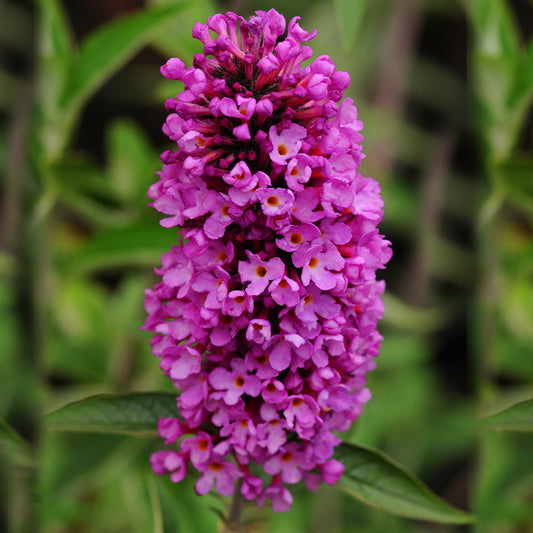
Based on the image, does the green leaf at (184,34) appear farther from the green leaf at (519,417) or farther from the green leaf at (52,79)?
the green leaf at (519,417)

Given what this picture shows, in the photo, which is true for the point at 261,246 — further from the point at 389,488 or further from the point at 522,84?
the point at 522,84

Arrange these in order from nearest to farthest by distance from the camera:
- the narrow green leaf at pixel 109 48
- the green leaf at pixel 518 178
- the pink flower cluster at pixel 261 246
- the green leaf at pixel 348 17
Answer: the pink flower cluster at pixel 261 246
the green leaf at pixel 348 17
the narrow green leaf at pixel 109 48
the green leaf at pixel 518 178

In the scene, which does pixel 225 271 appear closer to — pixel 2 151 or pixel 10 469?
pixel 10 469

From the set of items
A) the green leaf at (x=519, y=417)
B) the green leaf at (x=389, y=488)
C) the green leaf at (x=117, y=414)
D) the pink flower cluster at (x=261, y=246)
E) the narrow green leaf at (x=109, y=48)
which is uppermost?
the narrow green leaf at (x=109, y=48)

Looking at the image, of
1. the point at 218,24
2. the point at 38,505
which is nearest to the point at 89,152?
the point at 38,505

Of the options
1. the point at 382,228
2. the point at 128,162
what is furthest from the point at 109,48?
the point at 382,228

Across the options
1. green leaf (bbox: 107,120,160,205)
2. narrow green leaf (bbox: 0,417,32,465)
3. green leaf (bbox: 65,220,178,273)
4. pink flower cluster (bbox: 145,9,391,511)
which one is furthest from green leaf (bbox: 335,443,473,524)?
green leaf (bbox: 107,120,160,205)

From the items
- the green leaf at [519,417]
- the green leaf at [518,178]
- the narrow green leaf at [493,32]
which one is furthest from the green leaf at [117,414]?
the narrow green leaf at [493,32]

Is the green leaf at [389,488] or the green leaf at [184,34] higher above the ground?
the green leaf at [184,34]
